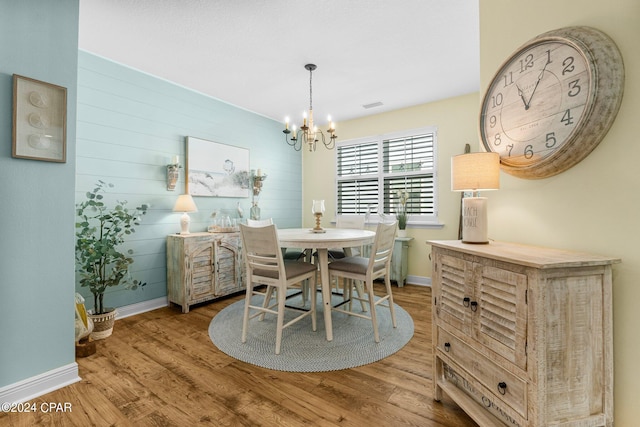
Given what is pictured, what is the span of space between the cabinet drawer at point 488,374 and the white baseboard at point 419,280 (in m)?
2.67

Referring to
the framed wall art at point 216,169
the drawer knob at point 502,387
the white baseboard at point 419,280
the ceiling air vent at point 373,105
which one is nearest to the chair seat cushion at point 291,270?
the drawer knob at point 502,387

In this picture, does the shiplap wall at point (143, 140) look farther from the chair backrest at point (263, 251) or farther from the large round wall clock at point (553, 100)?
the large round wall clock at point (553, 100)

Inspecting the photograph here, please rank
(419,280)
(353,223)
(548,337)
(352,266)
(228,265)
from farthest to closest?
(419,280)
(353,223)
(228,265)
(352,266)
(548,337)

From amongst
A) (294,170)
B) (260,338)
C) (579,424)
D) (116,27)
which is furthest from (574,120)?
(294,170)

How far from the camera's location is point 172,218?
348 centimetres

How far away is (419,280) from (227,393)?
320 cm

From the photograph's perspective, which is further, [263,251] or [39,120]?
[263,251]

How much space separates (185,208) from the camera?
334 centimetres

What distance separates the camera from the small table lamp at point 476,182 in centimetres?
152

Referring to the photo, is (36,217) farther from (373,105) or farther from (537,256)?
(373,105)

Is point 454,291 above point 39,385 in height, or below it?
above

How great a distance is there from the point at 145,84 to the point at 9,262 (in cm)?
233

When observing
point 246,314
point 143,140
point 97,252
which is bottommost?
point 246,314

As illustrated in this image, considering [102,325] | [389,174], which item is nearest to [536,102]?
[389,174]
